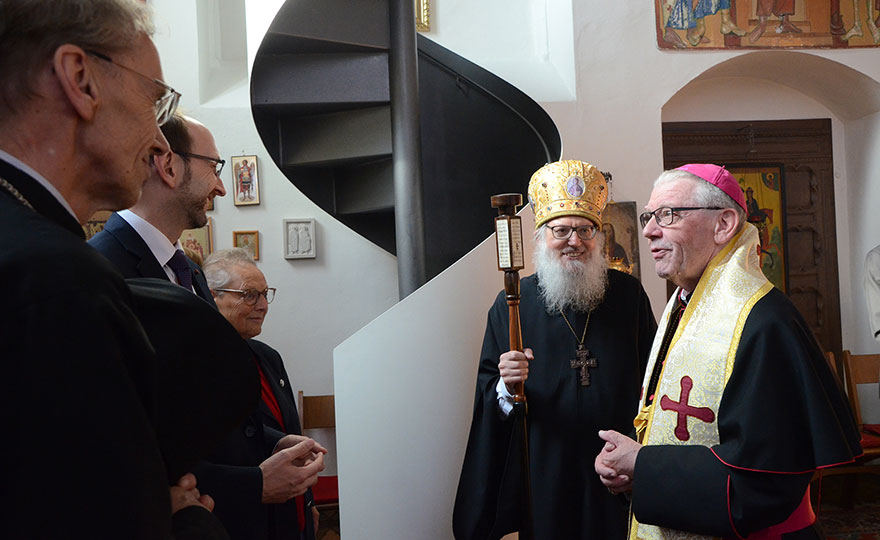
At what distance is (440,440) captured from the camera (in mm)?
3340

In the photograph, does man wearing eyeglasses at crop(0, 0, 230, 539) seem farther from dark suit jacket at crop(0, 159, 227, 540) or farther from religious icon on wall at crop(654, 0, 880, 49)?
religious icon on wall at crop(654, 0, 880, 49)

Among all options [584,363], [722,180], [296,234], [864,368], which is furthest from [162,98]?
[864,368]

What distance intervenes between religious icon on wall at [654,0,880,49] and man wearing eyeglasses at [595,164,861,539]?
337cm

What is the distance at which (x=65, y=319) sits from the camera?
2.20ft

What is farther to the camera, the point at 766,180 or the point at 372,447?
the point at 766,180

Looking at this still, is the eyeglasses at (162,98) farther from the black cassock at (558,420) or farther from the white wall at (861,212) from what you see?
the white wall at (861,212)

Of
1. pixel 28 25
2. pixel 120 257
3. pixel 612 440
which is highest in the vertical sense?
pixel 28 25

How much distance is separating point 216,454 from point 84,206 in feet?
3.42

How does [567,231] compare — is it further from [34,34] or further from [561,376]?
[34,34]

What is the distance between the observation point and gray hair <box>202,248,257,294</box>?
8.51ft

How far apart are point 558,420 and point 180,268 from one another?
66.0 inches

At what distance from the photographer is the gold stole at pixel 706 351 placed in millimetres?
1988

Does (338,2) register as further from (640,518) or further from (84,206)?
(84,206)

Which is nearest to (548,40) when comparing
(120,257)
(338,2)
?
Answer: (338,2)
